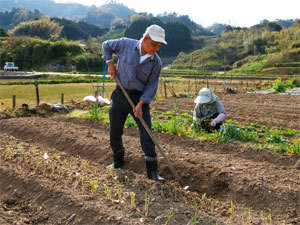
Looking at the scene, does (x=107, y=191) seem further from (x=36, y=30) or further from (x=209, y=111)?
(x=36, y=30)

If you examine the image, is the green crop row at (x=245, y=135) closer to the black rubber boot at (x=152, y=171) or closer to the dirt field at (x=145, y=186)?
the dirt field at (x=145, y=186)

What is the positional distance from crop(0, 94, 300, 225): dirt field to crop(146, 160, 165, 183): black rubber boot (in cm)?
11

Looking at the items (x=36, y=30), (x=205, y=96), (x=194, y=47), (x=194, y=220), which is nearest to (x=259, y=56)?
(x=194, y=47)

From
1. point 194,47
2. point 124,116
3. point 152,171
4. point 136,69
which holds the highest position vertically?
point 194,47

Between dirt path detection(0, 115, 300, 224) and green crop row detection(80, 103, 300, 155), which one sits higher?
green crop row detection(80, 103, 300, 155)

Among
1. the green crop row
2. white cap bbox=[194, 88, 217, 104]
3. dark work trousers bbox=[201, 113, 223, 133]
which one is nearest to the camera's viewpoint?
the green crop row

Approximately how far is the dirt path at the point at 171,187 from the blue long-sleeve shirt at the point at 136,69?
1.06m

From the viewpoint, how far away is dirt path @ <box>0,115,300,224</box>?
2.90 metres

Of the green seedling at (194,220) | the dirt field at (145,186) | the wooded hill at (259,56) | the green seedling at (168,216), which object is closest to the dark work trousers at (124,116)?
the dirt field at (145,186)

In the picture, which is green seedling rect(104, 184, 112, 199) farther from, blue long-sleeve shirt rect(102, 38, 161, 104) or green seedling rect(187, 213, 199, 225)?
blue long-sleeve shirt rect(102, 38, 161, 104)

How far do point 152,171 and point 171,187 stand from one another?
322 millimetres

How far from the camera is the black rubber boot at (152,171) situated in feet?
11.8

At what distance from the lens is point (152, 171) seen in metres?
3.66

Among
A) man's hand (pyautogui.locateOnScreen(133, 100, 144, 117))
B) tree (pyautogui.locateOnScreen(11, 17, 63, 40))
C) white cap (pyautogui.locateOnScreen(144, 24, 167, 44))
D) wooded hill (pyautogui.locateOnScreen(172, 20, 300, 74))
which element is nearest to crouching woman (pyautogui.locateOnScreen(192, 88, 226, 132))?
man's hand (pyautogui.locateOnScreen(133, 100, 144, 117))
